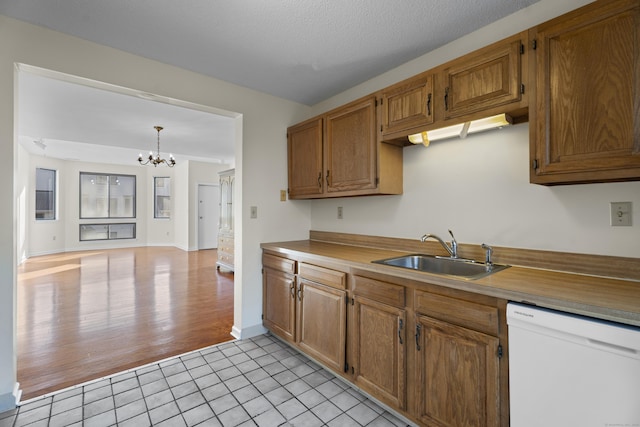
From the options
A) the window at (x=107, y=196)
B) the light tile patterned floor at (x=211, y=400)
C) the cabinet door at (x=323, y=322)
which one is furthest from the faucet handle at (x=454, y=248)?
the window at (x=107, y=196)

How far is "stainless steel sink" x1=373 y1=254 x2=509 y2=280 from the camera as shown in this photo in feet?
5.90

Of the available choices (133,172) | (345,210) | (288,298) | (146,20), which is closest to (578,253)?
(345,210)

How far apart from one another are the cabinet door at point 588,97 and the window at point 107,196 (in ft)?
33.0

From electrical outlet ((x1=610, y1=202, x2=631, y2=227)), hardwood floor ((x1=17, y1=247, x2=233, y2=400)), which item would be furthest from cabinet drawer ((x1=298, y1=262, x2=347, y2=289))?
electrical outlet ((x1=610, y1=202, x2=631, y2=227))

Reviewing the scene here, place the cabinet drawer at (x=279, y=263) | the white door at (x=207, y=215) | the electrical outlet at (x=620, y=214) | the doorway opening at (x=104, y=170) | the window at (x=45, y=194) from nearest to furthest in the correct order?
the electrical outlet at (x=620, y=214) → the cabinet drawer at (x=279, y=263) → the doorway opening at (x=104, y=170) → the window at (x=45, y=194) → the white door at (x=207, y=215)

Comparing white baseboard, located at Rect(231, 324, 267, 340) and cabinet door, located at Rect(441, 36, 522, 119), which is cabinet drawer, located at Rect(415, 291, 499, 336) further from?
white baseboard, located at Rect(231, 324, 267, 340)

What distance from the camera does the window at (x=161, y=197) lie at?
29.9 feet

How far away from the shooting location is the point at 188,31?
78.2 inches

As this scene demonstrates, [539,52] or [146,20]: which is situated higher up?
[146,20]

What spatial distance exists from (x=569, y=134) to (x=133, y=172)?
10146mm

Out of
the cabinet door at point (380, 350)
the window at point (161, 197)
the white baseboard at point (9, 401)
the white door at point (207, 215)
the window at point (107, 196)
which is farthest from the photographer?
the window at point (161, 197)

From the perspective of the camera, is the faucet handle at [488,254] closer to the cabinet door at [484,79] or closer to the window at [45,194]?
the cabinet door at [484,79]

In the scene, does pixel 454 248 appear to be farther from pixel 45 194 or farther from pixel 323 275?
pixel 45 194

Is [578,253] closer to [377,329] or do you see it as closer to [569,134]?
[569,134]
